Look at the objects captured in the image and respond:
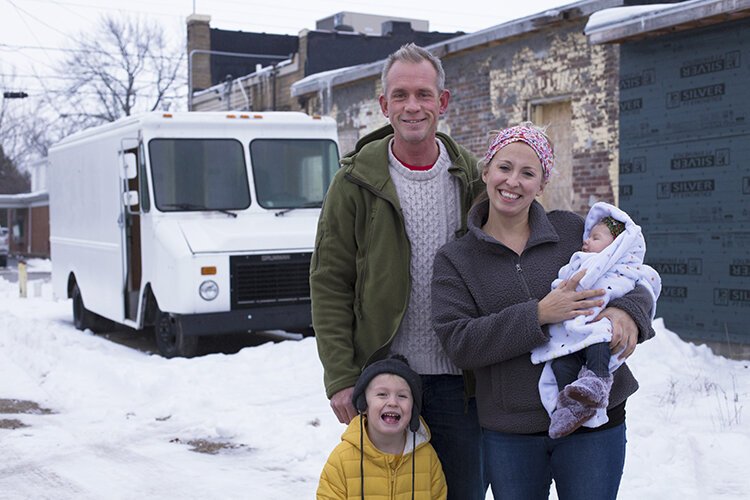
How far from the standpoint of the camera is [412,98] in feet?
11.0

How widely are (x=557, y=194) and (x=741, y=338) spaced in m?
3.78

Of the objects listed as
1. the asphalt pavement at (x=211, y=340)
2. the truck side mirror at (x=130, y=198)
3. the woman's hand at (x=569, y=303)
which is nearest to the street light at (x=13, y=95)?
the asphalt pavement at (x=211, y=340)

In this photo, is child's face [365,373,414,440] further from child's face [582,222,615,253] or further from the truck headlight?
the truck headlight

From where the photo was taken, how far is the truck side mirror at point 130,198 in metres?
11.6

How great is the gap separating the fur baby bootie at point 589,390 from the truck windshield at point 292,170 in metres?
9.27

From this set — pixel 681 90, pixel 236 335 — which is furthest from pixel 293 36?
pixel 681 90

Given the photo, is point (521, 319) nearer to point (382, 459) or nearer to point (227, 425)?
point (382, 459)

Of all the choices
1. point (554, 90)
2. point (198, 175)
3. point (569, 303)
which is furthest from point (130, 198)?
point (569, 303)

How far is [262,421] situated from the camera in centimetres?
767

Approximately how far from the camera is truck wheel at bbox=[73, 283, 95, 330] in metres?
14.4

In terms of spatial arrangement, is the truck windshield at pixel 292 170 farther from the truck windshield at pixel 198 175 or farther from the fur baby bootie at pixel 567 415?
the fur baby bootie at pixel 567 415

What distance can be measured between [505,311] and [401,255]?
519 millimetres

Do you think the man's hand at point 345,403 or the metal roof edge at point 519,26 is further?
the metal roof edge at point 519,26

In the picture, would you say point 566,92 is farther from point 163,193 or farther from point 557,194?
point 163,193
